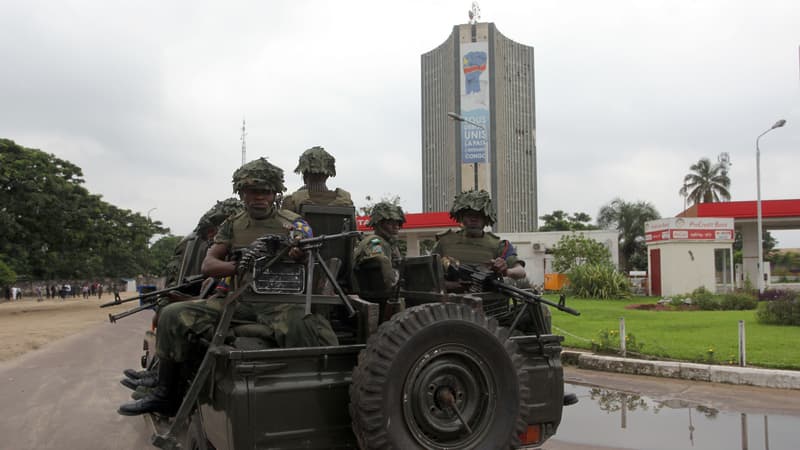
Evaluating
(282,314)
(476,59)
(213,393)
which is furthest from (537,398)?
(476,59)

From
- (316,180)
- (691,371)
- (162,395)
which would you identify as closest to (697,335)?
(691,371)

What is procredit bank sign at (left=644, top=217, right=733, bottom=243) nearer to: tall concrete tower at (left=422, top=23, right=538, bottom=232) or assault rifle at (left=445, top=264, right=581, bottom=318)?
assault rifle at (left=445, top=264, right=581, bottom=318)

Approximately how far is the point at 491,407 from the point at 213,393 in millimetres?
1539

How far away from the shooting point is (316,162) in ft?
17.6

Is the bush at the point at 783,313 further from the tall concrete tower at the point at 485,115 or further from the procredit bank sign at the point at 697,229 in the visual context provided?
the tall concrete tower at the point at 485,115

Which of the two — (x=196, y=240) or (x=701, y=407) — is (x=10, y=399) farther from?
(x=701, y=407)

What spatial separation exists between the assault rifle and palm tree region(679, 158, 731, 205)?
5834 centimetres

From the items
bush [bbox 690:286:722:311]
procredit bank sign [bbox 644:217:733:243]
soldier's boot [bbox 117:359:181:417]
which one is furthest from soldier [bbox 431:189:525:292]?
procredit bank sign [bbox 644:217:733:243]

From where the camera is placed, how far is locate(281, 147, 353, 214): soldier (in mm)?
5375

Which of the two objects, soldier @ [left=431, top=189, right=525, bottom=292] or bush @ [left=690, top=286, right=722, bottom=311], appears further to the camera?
bush @ [left=690, top=286, right=722, bottom=311]

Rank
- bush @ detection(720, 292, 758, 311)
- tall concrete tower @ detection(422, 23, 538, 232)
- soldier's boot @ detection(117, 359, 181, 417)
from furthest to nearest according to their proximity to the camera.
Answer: tall concrete tower @ detection(422, 23, 538, 232) < bush @ detection(720, 292, 758, 311) < soldier's boot @ detection(117, 359, 181, 417)

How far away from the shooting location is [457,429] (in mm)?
3363

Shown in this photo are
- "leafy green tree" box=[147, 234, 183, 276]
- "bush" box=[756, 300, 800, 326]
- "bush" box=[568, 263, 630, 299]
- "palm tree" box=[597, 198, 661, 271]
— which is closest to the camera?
"bush" box=[756, 300, 800, 326]

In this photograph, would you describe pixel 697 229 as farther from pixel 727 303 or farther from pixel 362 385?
pixel 362 385
